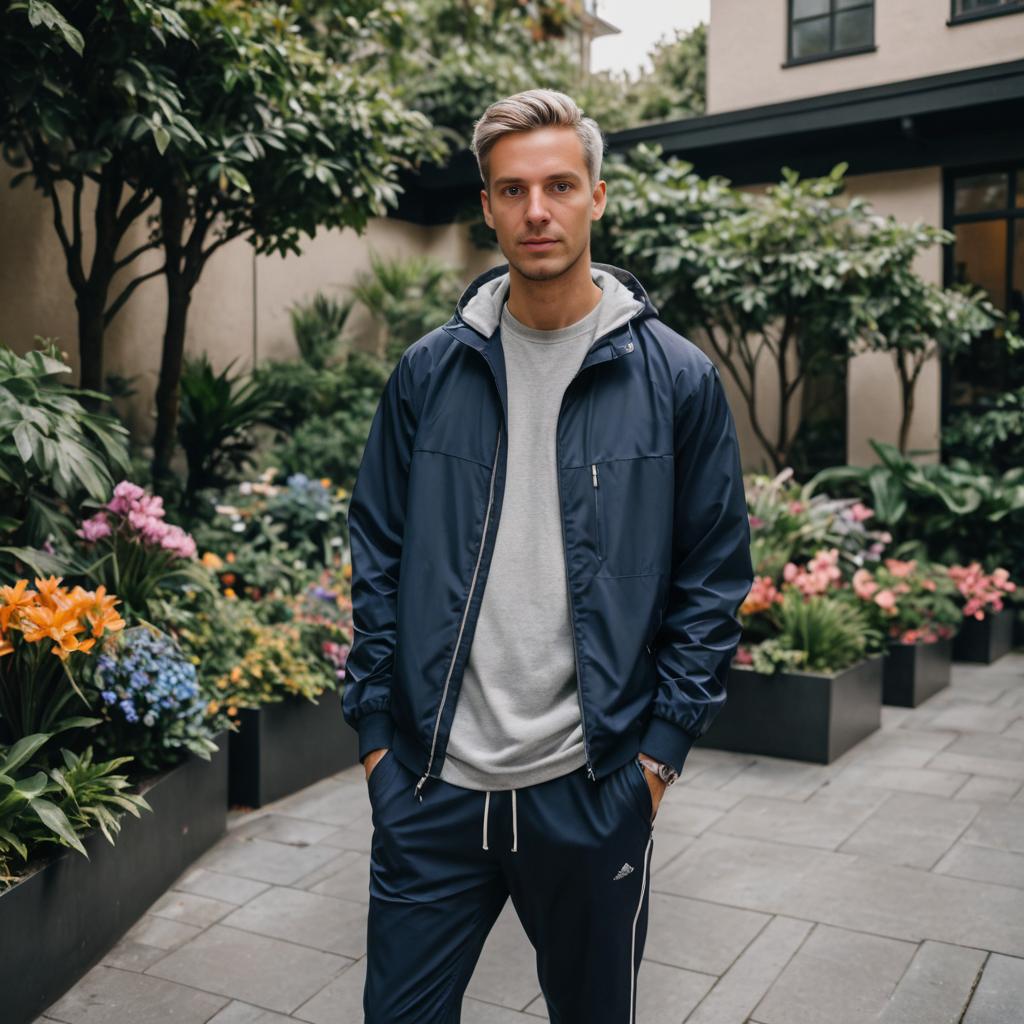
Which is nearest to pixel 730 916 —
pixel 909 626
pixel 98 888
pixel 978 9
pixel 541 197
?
pixel 98 888

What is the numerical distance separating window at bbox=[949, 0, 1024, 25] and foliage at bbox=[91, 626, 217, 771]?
29.0ft

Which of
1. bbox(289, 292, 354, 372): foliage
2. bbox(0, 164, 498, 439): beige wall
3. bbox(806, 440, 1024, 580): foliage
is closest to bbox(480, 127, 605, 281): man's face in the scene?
bbox(0, 164, 498, 439): beige wall

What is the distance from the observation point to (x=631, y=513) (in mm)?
1904

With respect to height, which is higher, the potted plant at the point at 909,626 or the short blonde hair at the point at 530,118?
the short blonde hair at the point at 530,118

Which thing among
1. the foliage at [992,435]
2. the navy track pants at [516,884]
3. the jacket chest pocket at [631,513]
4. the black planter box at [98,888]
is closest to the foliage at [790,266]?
the foliage at [992,435]

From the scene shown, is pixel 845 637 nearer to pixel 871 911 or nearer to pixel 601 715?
pixel 871 911

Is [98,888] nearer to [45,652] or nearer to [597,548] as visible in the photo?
[45,652]

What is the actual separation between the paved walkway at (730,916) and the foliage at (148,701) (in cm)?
48

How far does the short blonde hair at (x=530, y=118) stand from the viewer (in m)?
1.90

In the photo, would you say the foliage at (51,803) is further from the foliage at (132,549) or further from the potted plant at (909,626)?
the potted plant at (909,626)

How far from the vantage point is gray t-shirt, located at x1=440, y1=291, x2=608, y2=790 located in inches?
72.6

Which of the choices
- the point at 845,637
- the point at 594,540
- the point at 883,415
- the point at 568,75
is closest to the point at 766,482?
the point at 845,637

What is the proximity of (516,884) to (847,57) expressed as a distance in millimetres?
10244

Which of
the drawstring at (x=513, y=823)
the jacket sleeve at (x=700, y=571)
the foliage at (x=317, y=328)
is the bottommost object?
the drawstring at (x=513, y=823)
